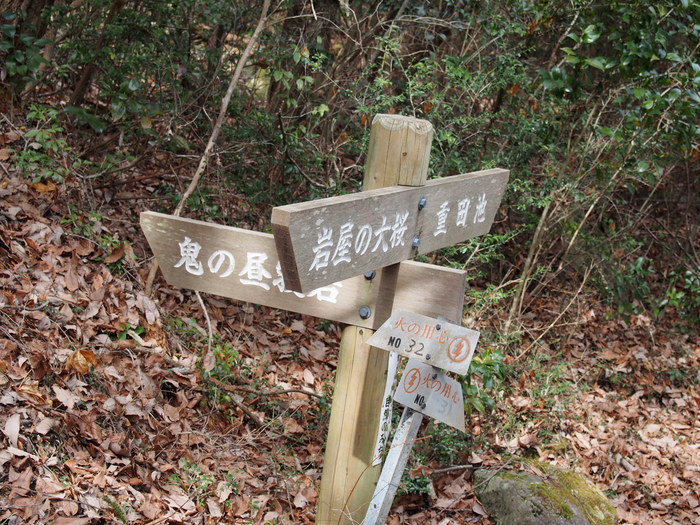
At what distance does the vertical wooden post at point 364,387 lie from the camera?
10.0 ft

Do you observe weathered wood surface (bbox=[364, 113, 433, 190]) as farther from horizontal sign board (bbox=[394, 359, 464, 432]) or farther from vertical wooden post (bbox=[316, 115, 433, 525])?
horizontal sign board (bbox=[394, 359, 464, 432])

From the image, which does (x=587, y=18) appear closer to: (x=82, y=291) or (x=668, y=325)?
(x=668, y=325)

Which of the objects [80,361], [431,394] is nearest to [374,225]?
[431,394]

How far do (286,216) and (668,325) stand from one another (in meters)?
7.79

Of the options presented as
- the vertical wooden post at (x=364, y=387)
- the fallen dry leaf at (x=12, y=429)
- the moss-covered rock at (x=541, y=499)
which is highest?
the vertical wooden post at (x=364, y=387)

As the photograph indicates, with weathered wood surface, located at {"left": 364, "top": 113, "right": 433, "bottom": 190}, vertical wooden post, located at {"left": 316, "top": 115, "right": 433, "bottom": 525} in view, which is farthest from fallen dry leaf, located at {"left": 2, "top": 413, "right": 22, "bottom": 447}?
weathered wood surface, located at {"left": 364, "top": 113, "right": 433, "bottom": 190}

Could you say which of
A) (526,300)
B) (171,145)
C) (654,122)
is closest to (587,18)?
(654,122)

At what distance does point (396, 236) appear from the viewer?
2.88m

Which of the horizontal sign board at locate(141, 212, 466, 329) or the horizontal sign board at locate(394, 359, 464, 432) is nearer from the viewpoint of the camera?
the horizontal sign board at locate(141, 212, 466, 329)

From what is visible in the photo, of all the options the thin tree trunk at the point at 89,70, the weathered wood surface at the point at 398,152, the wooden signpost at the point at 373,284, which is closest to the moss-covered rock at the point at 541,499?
the wooden signpost at the point at 373,284

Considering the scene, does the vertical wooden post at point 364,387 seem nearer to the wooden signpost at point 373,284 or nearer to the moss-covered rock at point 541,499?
the wooden signpost at point 373,284

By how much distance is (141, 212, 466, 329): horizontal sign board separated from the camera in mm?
2900

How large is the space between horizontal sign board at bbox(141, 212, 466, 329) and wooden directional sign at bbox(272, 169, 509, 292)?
18 centimetres

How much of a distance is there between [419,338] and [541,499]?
2.26 metres
